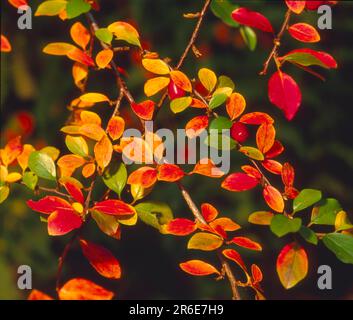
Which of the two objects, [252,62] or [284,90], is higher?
[252,62]

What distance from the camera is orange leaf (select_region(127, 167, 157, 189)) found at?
25.0 inches

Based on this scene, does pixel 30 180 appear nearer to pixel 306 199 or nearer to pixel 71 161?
pixel 71 161

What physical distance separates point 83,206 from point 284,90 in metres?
0.27

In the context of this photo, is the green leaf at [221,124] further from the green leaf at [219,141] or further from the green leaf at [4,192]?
the green leaf at [4,192]

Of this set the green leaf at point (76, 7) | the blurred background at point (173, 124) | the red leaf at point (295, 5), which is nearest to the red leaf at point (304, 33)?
the red leaf at point (295, 5)

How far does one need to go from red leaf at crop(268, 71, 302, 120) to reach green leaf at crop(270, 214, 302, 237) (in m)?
0.15

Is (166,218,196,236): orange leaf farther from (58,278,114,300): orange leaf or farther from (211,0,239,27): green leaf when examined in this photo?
(211,0,239,27): green leaf

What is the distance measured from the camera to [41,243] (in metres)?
1.70

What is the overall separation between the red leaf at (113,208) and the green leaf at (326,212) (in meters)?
0.21

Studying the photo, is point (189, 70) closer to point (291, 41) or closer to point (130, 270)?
point (291, 41)

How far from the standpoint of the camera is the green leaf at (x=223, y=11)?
0.72 m

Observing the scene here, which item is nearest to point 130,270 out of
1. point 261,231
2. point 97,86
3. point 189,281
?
point 189,281

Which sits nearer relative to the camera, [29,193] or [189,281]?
[29,193]

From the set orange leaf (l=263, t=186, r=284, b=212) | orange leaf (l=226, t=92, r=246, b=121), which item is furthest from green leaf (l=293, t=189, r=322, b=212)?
orange leaf (l=226, t=92, r=246, b=121)
